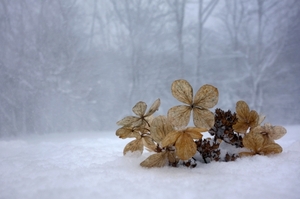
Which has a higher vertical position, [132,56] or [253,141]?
[132,56]

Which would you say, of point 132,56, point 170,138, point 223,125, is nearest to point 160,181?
point 170,138

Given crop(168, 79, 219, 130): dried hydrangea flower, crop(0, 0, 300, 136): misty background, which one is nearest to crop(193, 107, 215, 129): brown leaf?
crop(168, 79, 219, 130): dried hydrangea flower

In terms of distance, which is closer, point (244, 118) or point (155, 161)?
point (155, 161)

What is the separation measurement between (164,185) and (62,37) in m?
2.75

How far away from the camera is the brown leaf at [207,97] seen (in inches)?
17.9

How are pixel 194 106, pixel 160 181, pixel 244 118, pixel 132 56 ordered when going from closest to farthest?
pixel 160 181 → pixel 194 106 → pixel 244 118 → pixel 132 56

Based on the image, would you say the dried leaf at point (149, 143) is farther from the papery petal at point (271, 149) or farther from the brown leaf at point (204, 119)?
the papery petal at point (271, 149)

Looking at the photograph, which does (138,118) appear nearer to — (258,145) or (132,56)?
(258,145)

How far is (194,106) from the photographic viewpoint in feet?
1.53

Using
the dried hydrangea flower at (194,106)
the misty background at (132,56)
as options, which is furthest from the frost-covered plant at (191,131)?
the misty background at (132,56)

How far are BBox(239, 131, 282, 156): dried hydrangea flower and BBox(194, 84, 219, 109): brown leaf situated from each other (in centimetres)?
13

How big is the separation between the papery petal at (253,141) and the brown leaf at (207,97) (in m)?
0.13

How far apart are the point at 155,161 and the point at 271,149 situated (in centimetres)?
26

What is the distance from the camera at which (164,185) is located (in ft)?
1.12
